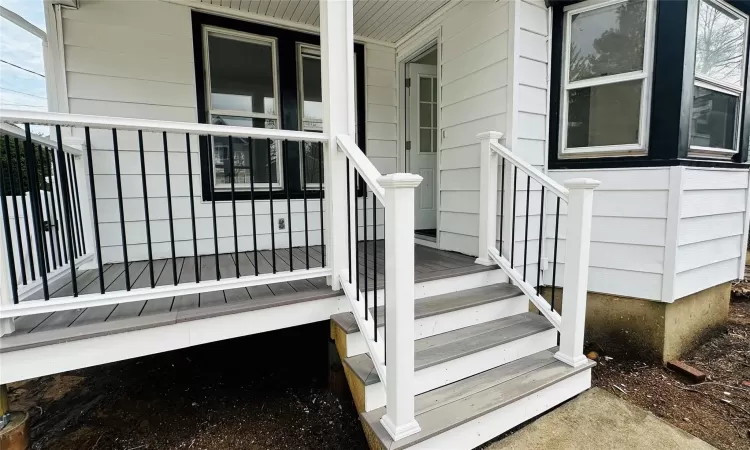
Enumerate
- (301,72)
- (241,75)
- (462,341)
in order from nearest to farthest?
(462,341) < (241,75) < (301,72)

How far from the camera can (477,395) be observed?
192 centimetres

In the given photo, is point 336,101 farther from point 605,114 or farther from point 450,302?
point 605,114

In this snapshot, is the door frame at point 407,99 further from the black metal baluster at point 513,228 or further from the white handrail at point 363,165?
the white handrail at point 363,165

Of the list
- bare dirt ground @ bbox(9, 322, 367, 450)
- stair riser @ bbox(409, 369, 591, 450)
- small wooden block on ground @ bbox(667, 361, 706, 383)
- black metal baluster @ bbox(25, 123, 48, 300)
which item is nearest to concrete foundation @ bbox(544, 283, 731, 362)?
Result: small wooden block on ground @ bbox(667, 361, 706, 383)

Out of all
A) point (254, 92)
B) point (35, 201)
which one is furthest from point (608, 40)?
point (35, 201)

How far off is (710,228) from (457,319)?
238cm

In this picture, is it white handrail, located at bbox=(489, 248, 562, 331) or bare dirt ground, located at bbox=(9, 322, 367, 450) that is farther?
white handrail, located at bbox=(489, 248, 562, 331)

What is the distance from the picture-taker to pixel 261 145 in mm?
3568

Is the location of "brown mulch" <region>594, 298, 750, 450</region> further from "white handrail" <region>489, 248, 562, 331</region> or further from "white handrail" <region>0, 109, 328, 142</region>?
"white handrail" <region>0, 109, 328, 142</region>

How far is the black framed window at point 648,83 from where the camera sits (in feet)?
8.61

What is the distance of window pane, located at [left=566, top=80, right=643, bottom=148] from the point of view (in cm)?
279

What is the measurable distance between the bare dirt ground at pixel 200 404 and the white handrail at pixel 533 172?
6.40ft

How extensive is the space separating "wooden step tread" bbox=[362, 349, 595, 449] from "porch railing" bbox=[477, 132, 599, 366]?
161mm

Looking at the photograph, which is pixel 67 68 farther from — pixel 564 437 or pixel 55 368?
pixel 564 437
